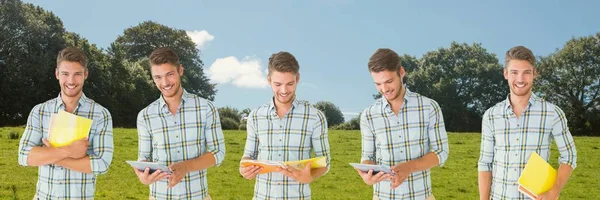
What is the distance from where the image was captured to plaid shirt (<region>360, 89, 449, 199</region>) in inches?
241

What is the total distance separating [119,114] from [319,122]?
1556 inches

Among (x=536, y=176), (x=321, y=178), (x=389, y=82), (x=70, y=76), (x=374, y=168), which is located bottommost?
(x=321, y=178)

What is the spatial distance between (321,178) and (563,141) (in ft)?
45.1

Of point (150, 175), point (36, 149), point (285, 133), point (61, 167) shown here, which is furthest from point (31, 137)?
point (285, 133)

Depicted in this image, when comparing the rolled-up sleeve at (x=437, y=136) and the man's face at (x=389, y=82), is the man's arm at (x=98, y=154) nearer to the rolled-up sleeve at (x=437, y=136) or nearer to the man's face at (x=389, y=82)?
the man's face at (x=389, y=82)

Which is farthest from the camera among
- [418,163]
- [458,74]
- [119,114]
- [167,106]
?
[458,74]

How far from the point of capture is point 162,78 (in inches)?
247

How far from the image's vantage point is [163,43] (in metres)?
63.6

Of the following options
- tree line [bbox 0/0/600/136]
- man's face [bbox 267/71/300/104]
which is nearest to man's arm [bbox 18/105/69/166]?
man's face [bbox 267/71/300/104]

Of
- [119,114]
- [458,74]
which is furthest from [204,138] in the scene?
[458,74]

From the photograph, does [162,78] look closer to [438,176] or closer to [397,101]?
[397,101]

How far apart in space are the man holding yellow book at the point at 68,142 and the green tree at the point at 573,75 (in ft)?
140

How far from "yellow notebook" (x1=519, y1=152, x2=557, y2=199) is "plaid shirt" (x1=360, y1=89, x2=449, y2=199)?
764 mm

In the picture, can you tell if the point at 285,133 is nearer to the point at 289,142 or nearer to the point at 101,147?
the point at 289,142
